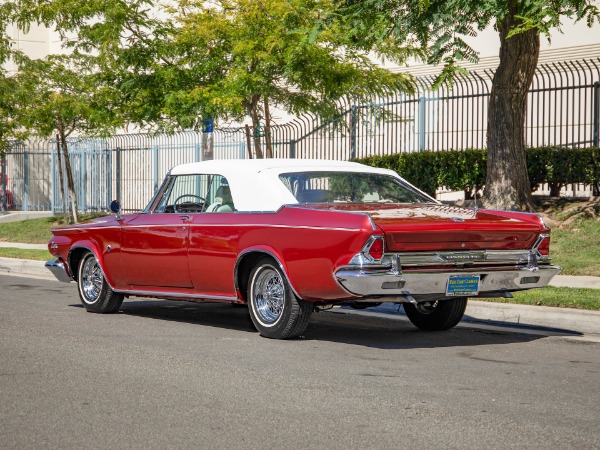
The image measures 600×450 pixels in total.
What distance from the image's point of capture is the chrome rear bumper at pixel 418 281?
863 cm

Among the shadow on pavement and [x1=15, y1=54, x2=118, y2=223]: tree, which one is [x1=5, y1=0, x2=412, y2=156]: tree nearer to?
[x1=15, y1=54, x2=118, y2=223]: tree

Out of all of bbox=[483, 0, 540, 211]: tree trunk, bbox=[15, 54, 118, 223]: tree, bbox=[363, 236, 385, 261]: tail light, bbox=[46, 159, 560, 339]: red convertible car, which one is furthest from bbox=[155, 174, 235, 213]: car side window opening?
bbox=[15, 54, 118, 223]: tree

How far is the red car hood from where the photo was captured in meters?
8.78

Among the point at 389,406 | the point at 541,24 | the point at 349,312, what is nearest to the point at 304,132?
the point at 541,24

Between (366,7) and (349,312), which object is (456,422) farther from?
(366,7)

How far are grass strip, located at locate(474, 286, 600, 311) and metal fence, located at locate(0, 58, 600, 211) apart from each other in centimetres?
776

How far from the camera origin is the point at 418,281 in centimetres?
880

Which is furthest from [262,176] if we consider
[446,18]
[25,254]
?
[25,254]

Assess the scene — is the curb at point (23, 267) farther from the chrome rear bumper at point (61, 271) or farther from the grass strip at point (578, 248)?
the grass strip at point (578, 248)

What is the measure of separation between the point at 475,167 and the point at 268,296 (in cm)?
1077

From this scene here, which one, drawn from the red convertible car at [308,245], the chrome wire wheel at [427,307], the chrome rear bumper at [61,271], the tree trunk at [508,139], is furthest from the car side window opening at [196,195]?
the tree trunk at [508,139]

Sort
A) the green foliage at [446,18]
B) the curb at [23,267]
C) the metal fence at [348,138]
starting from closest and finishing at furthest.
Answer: the green foliage at [446,18] < the curb at [23,267] < the metal fence at [348,138]

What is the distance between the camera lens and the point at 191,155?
30.0 m

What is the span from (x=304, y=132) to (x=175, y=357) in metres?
18.0
